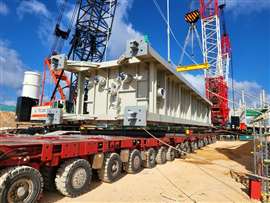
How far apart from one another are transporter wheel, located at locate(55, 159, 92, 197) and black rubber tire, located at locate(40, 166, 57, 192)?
281mm

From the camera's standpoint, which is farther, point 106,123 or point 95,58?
point 95,58

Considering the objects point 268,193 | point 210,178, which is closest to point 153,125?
point 210,178

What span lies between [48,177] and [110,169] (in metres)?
1.82

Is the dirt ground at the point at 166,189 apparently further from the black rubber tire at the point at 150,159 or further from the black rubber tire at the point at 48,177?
the black rubber tire at the point at 150,159

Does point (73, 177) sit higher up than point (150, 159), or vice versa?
point (73, 177)

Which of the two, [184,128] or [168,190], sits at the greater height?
[184,128]

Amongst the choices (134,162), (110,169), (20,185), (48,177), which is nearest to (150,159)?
(134,162)

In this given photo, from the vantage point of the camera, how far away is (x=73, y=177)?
5.15 meters

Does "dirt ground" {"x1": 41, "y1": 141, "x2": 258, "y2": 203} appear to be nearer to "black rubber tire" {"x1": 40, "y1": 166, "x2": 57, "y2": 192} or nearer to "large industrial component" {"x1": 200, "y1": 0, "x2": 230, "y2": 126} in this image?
"black rubber tire" {"x1": 40, "y1": 166, "x2": 57, "y2": 192}

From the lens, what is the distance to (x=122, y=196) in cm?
546

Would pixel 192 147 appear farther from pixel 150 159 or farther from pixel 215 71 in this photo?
pixel 215 71

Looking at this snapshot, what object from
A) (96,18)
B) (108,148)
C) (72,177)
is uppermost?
(96,18)

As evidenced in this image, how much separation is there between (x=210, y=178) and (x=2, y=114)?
3280cm

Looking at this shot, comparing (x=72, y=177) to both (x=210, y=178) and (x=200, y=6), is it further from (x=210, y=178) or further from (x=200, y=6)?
(x=200, y=6)
